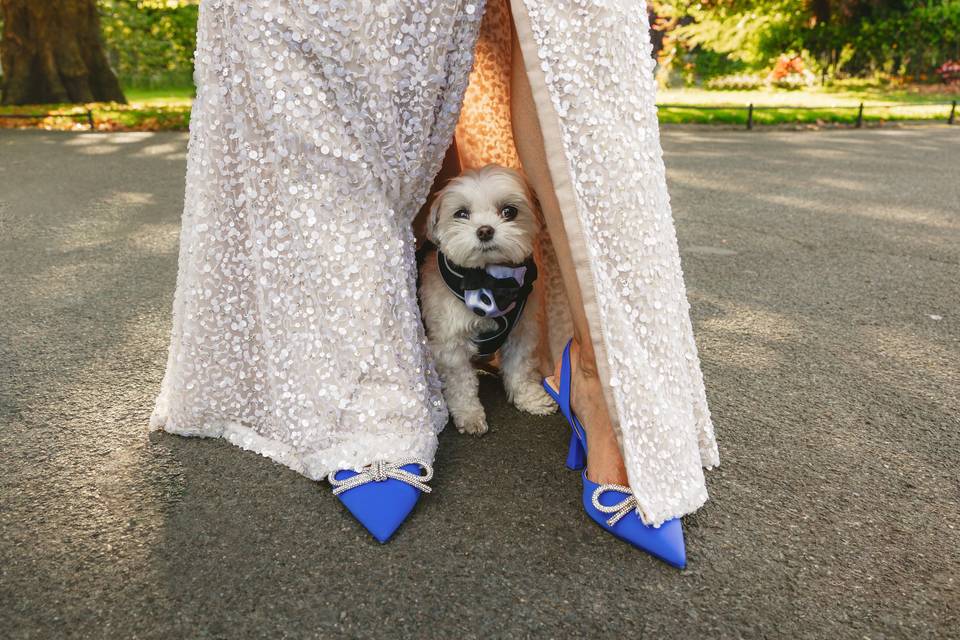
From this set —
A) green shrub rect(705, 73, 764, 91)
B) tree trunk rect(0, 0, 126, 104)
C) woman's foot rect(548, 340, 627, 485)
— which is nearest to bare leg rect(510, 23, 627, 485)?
woman's foot rect(548, 340, 627, 485)

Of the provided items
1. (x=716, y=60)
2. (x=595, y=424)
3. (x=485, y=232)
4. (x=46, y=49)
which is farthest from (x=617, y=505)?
(x=716, y=60)

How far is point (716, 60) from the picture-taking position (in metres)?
24.3

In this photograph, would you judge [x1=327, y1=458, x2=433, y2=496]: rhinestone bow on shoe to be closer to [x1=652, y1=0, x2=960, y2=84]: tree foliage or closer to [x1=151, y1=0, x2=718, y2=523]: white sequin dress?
[x1=151, y1=0, x2=718, y2=523]: white sequin dress

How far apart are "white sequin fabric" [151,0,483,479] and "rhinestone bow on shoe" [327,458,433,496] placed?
4 cm

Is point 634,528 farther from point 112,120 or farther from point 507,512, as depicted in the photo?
point 112,120

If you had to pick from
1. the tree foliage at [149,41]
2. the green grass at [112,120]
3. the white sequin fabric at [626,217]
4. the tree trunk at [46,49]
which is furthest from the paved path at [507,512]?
the tree foliage at [149,41]

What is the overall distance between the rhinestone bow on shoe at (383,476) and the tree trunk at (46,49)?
14.6 meters

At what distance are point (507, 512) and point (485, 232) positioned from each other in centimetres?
84

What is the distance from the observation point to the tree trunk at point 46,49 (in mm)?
12859

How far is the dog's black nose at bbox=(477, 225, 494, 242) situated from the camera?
2.15 meters

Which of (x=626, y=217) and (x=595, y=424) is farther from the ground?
(x=626, y=217)

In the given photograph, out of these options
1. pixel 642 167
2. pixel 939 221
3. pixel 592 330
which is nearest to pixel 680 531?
pixel 592 330

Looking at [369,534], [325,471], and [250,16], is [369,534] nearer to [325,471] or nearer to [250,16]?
[325,471]

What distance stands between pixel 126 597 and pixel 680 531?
1353mm
